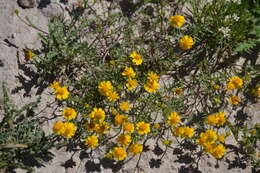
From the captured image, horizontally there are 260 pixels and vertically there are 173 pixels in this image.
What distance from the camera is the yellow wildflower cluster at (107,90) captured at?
3781 millimetres

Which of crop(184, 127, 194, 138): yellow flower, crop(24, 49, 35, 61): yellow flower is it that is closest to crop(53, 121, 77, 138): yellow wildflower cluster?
crop(24, 49, 35, 61): yellow flower

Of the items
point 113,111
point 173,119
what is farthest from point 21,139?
point 173,119

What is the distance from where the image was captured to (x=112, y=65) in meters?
4.04

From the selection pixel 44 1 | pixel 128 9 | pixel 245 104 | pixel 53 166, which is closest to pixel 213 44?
pixel 245 104

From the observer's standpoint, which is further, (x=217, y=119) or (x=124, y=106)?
(x=217, y=119)

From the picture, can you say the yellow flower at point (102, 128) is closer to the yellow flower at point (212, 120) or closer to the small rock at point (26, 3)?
the yellow flower at point (212, 120)

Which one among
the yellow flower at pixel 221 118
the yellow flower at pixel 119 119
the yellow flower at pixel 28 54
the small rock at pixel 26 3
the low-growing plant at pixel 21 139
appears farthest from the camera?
the small rock at pixel 26 3

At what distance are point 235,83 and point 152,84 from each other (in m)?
0.98

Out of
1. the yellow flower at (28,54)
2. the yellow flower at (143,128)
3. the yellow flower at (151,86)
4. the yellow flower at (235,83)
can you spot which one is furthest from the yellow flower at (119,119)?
the yellow flower at (235,83)

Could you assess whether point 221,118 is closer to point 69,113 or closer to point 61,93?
point 69,113

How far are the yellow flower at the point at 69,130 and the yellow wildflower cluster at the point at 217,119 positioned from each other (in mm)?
1502

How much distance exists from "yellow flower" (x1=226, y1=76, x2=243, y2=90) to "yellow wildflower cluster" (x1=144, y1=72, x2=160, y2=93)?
0.84 meters

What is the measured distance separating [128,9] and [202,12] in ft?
3.01

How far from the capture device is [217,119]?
394 cm
